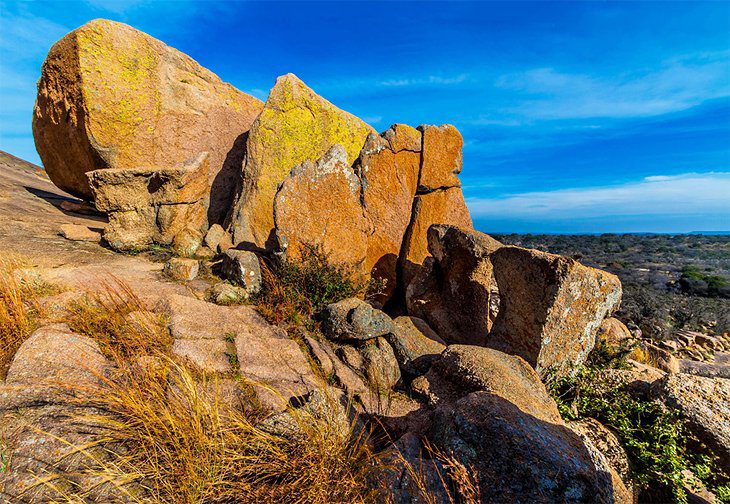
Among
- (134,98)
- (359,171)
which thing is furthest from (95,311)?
(134,98)

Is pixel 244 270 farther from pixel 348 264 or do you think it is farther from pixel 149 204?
pixel 149 204

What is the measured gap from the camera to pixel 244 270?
221 inches

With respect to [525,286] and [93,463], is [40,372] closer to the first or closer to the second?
[93,463]

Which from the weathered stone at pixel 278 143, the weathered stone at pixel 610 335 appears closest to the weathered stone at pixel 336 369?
the weathered stone at pixel 278 143

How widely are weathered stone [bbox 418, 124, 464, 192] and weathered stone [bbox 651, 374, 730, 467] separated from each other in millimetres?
5163

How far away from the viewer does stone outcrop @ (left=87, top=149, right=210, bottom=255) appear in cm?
689

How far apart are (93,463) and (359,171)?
233 inches

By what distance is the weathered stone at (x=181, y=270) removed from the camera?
5.76 metres

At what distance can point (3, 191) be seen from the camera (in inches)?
380

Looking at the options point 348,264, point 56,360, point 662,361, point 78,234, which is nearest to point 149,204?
point 78,234

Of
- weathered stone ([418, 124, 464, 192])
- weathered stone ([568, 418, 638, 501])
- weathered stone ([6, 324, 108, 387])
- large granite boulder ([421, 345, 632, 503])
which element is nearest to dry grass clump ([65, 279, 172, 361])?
weathered stone ([6, 324, 108, 387])

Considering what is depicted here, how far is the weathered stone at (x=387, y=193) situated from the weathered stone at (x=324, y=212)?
305 millimetres

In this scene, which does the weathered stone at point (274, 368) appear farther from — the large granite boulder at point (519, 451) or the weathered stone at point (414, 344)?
the large granite boulder at point (519, 451)

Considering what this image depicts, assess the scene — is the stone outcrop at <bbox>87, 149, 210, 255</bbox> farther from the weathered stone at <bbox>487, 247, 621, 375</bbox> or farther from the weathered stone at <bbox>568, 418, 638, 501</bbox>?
the weathered stone at <bbox>568, 418, 638, 501</bbox>
